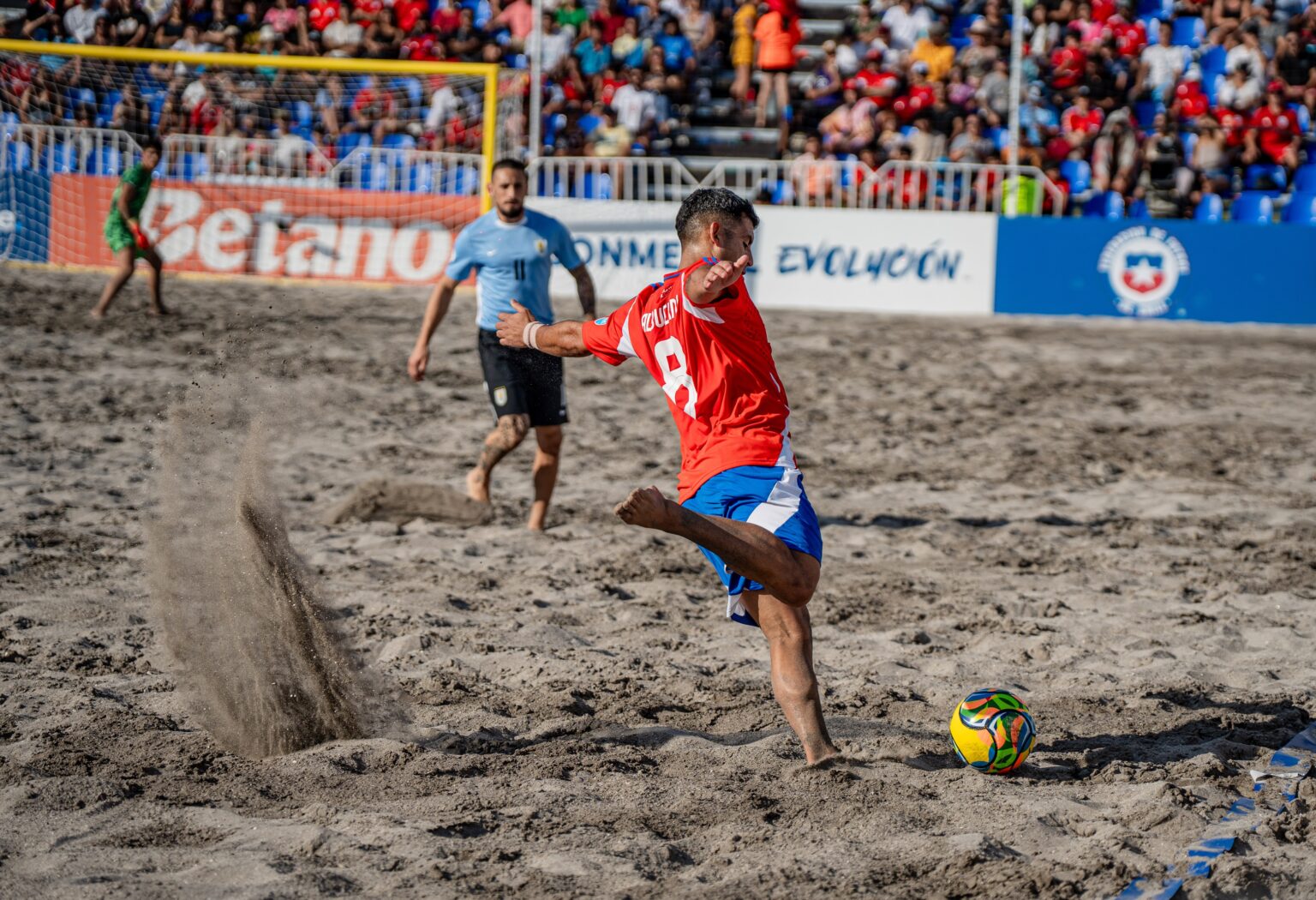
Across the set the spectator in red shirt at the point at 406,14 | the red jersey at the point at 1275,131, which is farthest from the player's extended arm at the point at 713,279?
the spectator in red shirt at the point at 406,14

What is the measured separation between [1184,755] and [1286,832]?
0.63 meters

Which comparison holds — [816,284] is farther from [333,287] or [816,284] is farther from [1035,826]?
[1035,826]

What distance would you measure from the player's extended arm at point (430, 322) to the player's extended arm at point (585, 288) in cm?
68

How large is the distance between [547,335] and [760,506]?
100 cm

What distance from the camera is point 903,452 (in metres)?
9.13

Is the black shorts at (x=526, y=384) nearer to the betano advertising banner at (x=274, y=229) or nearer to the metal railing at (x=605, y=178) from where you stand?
the betano advertising banner at (x=274, y=229)

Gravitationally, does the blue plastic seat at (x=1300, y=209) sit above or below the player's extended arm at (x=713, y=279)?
above

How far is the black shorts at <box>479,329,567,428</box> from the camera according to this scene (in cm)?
700

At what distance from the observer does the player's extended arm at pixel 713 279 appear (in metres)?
3.72

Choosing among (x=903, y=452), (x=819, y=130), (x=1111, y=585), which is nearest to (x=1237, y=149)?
(x=819, y=130)

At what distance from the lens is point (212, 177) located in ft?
52.9

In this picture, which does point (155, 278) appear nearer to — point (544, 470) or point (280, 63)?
point (280, 63)

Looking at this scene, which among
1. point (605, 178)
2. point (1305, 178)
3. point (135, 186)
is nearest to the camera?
point (135, 186)

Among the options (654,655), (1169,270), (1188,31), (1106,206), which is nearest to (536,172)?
(1106,206)
